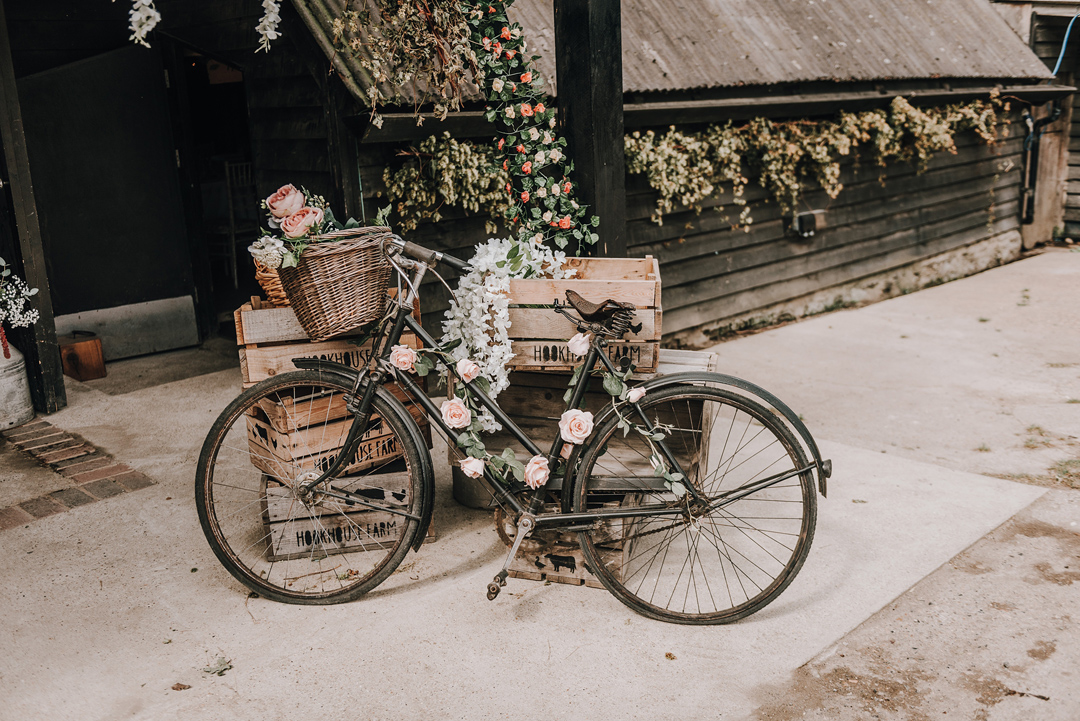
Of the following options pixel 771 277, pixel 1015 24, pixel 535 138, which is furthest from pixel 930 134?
pixel 535 138

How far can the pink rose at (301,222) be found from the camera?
288 centimetres

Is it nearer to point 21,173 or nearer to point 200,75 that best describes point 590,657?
point 21,173

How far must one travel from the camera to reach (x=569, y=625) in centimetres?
299

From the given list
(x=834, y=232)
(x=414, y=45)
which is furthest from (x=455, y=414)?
(x=834, y=232)

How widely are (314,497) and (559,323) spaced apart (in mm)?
1115

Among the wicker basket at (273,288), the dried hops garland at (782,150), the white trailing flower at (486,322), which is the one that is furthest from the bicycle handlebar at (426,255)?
the dried hops garland at (782,150)

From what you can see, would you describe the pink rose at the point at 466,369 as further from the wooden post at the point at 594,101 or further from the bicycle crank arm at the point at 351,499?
the wooden post at the point at 594,101

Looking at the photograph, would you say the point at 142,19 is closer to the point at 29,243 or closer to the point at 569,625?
the point at 569,625

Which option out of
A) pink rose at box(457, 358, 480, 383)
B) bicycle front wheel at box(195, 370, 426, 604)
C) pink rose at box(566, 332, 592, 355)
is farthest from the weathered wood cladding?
pink rose at box(566, 332, 592, 355)

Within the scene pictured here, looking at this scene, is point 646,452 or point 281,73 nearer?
point 646,452

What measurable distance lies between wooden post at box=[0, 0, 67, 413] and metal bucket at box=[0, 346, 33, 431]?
0.10 m

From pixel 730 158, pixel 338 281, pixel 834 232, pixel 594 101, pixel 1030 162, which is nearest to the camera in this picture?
pixel 338 281

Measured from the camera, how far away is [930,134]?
8.64 metres

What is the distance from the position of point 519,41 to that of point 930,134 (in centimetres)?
637
